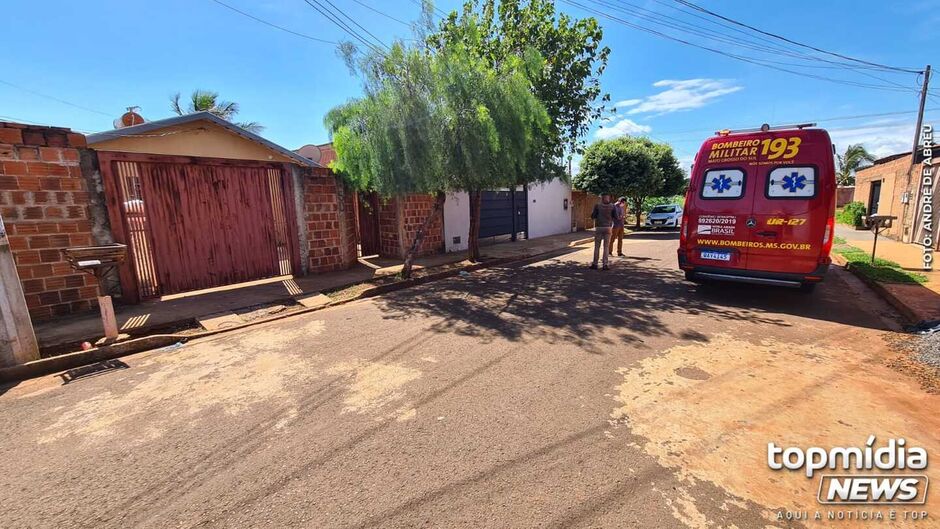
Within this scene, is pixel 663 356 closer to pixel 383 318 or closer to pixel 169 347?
pixel 383 318

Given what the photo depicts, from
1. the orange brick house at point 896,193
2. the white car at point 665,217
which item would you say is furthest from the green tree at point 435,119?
the white car at point 665,217

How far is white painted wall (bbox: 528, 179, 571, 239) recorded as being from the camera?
1722cm

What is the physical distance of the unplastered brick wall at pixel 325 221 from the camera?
8984 mm

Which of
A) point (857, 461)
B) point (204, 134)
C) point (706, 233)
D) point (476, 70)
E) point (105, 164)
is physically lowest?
point (857, 461)

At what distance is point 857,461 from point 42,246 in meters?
9.23

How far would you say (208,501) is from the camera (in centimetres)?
231

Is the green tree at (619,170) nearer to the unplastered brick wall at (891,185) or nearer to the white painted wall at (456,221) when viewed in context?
the unplastered brick wall at (891,185)

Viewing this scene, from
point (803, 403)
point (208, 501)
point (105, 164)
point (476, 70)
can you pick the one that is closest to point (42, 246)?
point (105, 164)

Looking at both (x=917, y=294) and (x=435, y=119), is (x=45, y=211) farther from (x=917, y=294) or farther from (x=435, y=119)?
(x=917, y=294)

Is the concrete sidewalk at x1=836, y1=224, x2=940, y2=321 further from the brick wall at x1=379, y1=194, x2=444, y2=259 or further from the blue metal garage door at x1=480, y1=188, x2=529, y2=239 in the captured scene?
the blue metal garage door at x1=480, y1=188, x2=529, y2=239

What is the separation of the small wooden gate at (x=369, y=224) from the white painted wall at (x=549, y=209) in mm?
7074

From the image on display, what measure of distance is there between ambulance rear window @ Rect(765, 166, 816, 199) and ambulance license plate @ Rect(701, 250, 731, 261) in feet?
3.30

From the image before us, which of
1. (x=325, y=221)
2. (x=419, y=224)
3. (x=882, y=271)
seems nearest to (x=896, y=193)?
(x=882, y=271)

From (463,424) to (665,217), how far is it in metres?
20.8
